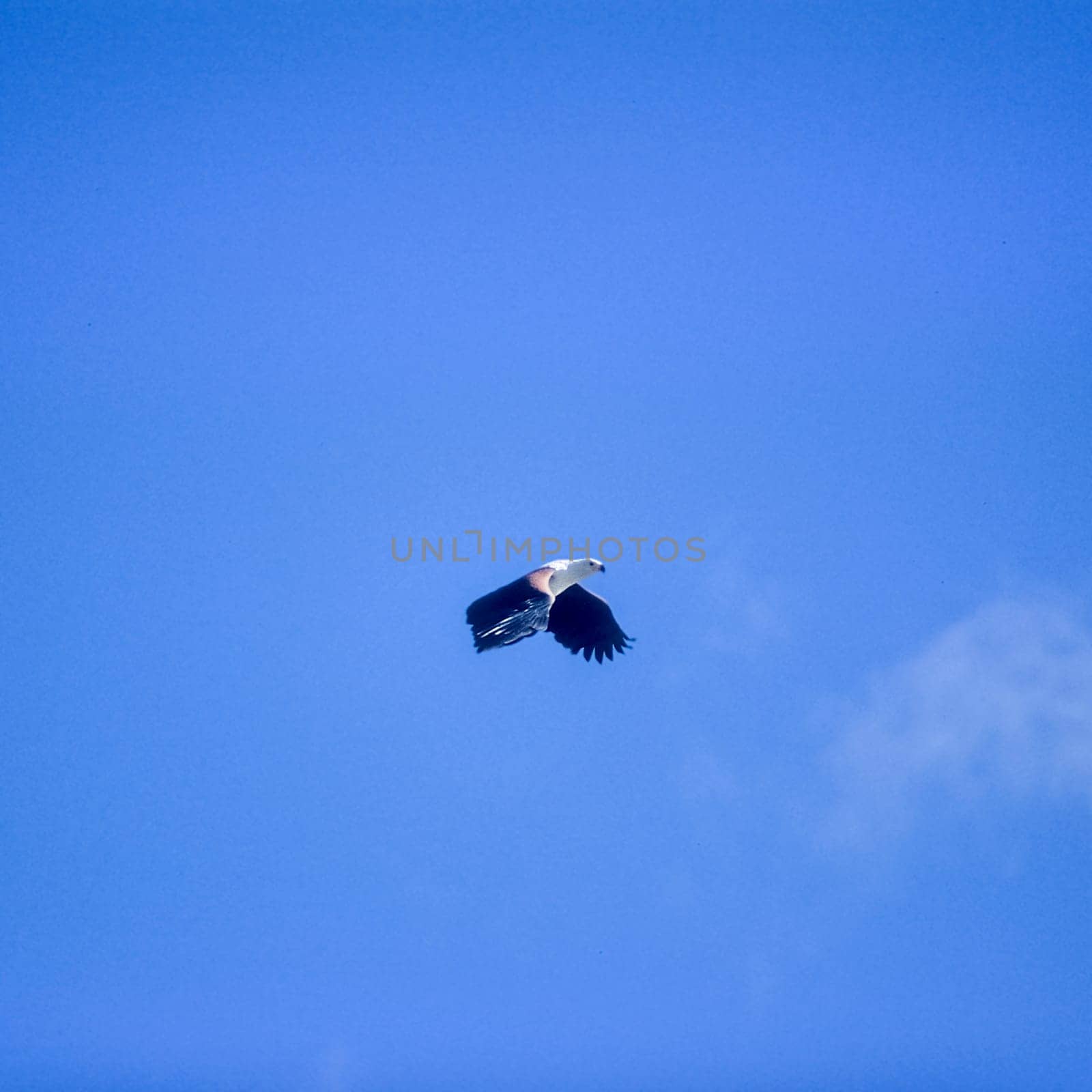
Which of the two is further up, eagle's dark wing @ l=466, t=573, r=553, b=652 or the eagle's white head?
the eagle's white head

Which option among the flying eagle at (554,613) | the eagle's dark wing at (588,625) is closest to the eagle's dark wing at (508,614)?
the flying eagle at (554,613)

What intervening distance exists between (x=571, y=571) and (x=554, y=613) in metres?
1.31

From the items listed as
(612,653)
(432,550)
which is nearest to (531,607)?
(612,653)

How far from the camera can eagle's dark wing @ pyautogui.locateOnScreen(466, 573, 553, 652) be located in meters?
11.7

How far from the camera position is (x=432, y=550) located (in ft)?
52.5

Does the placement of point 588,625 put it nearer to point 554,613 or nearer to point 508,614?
point 554,613

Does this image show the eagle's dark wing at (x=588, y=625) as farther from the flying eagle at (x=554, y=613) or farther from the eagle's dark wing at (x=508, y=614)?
the eagle's dark wing at (x=508, y=614)

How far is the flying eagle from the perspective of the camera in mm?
11969

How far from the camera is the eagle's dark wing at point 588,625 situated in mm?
14945

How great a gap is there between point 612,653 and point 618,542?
62.1 inches

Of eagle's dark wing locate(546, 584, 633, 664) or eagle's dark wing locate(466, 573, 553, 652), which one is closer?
eagle's dark wing locate(466, 573, 553, 652)

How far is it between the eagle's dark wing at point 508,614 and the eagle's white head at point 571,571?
591 millimetres

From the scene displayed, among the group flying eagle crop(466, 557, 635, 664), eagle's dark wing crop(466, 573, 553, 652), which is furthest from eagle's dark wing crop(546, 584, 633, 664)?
eagle's dark wing crop(466, 573, 553, 652)

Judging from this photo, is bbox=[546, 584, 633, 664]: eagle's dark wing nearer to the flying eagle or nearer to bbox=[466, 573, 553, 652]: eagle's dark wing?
the flying eagle
